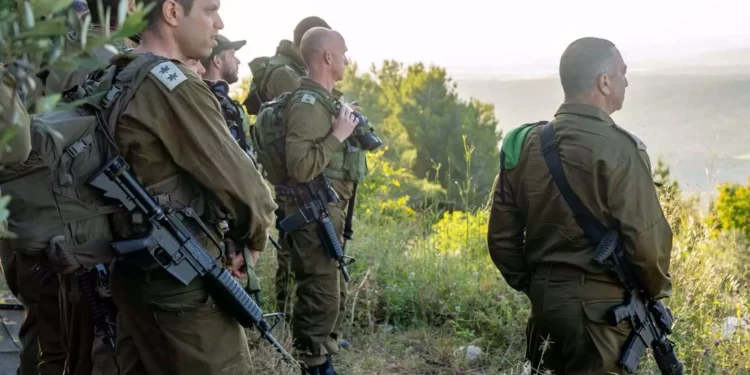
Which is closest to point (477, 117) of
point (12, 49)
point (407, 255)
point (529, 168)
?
point (407, 255)

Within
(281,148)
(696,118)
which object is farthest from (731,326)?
(696,118)

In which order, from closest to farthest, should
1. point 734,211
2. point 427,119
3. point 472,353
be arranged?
point 472,353 → point 734,211 → point 427,119

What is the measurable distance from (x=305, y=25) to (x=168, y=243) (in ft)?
10.7

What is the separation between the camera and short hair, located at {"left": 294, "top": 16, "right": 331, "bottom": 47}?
16.8 ft

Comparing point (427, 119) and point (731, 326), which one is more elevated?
point (731, 326)

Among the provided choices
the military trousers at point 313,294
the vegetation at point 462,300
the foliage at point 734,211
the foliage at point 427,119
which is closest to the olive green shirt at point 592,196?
the vegetation at point 462,300

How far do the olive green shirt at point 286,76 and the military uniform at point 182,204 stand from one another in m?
2.65

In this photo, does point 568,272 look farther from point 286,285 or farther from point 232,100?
point 286,285

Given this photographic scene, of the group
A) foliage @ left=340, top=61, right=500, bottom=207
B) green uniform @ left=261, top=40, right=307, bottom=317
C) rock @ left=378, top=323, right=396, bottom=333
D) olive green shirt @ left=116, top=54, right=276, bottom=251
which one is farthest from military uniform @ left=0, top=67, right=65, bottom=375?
foliage @ left=340, top=61, right=500, bottom=207

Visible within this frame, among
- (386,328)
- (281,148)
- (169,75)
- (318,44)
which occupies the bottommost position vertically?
(386,328)

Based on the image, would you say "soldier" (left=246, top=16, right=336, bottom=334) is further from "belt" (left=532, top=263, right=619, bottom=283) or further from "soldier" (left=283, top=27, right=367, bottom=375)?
"belt" (left=532, top=263, right=619, bottom=283)

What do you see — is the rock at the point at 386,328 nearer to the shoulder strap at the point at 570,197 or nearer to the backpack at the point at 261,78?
the backpack at the point at 261,78

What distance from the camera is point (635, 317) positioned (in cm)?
289

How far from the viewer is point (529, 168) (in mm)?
2965
